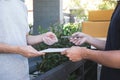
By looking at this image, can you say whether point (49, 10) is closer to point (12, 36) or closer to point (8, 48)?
point (12, 36)

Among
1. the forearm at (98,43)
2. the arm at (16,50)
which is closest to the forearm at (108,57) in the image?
the arm at (16,50)

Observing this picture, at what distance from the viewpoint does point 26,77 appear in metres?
2.37

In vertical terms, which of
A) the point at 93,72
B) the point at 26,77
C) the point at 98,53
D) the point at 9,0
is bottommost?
the point at 93,72

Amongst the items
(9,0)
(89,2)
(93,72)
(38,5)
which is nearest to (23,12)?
(9,0)

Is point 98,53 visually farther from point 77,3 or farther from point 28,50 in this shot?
point 77,3

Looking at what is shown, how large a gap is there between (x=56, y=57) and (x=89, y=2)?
31.0 ft

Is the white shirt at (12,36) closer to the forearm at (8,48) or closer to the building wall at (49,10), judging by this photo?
the forearm at (8,48)

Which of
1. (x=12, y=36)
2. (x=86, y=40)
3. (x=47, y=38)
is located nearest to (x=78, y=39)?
(x=86, y=40)

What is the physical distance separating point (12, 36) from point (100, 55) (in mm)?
656

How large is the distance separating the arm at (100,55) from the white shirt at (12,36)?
1.18ft

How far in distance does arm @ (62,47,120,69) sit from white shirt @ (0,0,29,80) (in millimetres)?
359

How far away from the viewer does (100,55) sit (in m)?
2.27

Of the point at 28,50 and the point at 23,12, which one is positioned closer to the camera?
the point at 28,50

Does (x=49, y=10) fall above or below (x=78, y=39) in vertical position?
above
